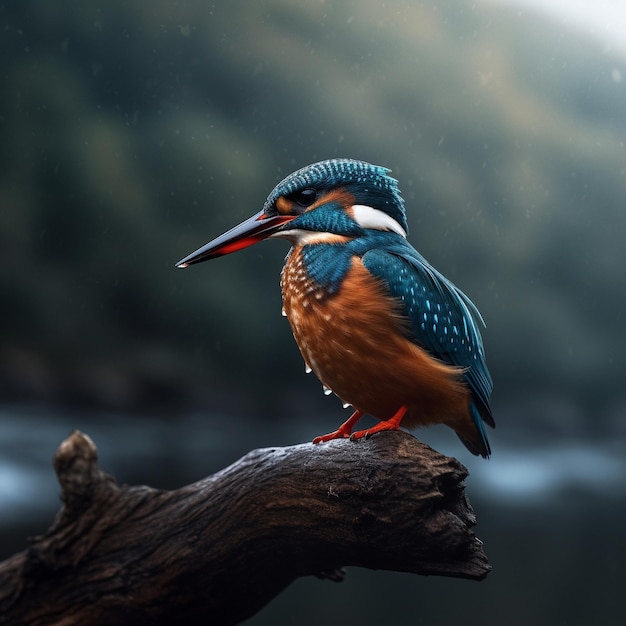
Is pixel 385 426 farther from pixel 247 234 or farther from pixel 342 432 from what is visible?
pixel 247 234

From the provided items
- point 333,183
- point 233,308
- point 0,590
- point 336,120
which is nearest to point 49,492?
point 233,308

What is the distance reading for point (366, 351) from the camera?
131cm

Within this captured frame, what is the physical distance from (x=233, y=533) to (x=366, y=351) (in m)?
0.39

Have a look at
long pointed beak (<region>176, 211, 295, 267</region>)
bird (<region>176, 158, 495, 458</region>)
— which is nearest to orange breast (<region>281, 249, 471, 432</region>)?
bird (<region>176, 158, 495, 458</region>)

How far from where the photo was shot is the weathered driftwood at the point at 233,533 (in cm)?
123

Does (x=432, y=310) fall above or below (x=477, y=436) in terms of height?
above

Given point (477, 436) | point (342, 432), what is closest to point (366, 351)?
point (342, 432)

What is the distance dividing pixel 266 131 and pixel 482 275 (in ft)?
3.10

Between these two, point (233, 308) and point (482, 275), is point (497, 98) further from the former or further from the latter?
point (233, 308)

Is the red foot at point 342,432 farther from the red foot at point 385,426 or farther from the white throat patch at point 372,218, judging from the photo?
the white throat patch at point 372,218

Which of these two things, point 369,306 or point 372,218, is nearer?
point 369,306

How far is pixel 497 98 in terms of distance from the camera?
2867 mm

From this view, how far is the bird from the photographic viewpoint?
1.32 m

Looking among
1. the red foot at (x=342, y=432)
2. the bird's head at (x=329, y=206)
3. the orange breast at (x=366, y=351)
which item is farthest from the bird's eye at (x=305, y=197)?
the red foot at (x=342, y=432)
